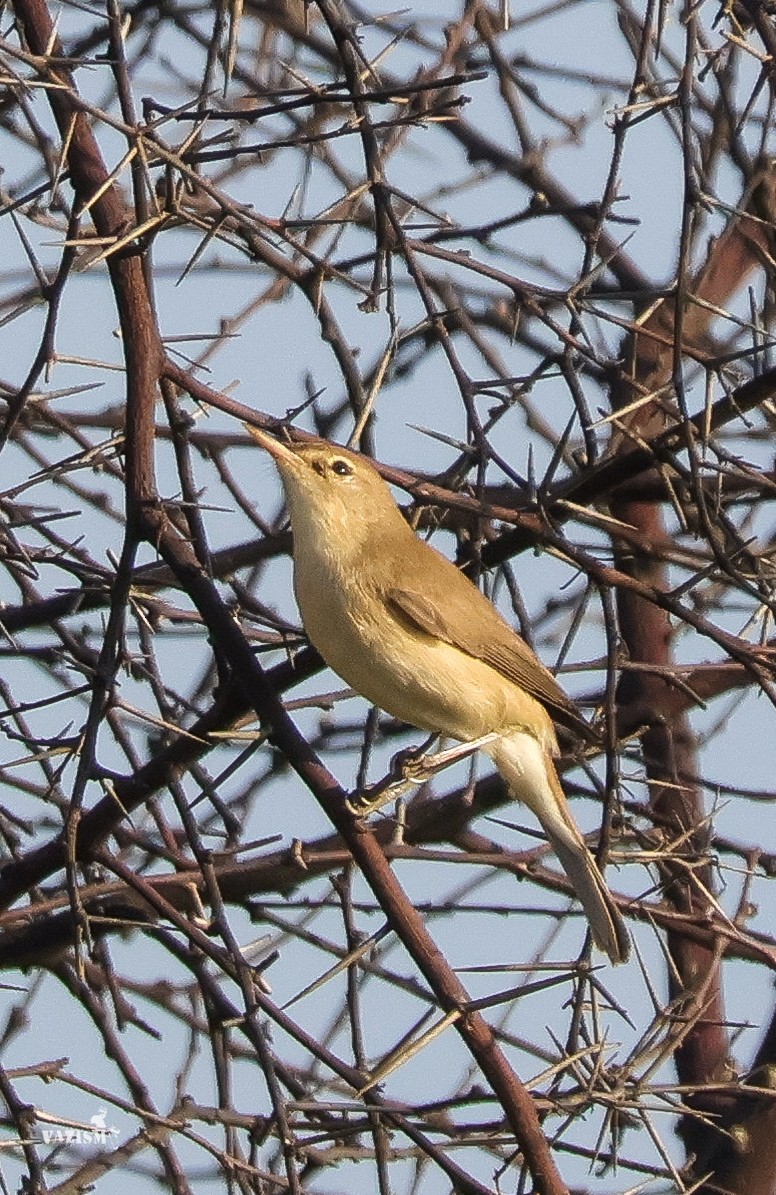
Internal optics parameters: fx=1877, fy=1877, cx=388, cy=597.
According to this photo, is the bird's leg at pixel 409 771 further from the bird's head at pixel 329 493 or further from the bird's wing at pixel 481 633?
the bird's head at pixel 329 493

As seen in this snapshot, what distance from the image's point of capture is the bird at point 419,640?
4160 millimetres

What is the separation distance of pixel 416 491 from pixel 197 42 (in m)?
2.26

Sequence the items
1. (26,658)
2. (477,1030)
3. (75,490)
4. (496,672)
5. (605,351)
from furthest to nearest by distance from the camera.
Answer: (605,351) < (75,490) < (496,672) < (26,658) < (477,1030)

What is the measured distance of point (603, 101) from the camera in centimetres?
560

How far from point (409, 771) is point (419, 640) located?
469 mm

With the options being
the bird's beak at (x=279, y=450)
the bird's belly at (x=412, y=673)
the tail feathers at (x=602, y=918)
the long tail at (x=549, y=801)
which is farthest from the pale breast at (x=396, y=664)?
the tail feathers at (x=602, y=918)

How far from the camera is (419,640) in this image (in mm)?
4336

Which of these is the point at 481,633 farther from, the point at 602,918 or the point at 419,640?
the point at 602,918

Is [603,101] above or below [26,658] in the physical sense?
above

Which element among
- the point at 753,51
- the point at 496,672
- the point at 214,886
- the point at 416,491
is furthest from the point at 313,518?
the point at 753,51

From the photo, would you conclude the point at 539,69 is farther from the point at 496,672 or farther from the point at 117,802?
the point at 117,802

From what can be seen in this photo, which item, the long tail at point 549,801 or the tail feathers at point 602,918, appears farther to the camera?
the long tail at point 549,801

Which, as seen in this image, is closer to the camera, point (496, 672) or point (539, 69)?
point (496, 672)

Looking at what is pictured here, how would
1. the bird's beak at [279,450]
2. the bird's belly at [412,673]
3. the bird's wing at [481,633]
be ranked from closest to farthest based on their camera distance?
the bird's beak at [279,450], the bird's belly at [412,673], the bird's wing at [481,633]
